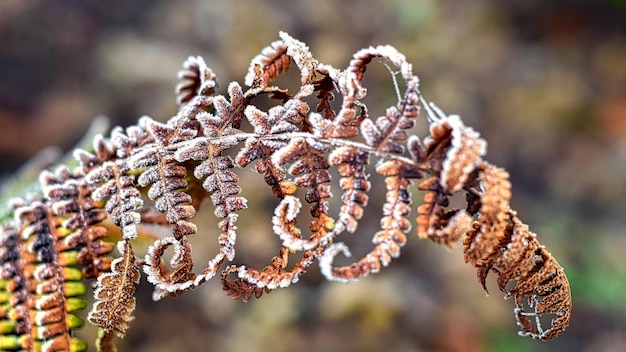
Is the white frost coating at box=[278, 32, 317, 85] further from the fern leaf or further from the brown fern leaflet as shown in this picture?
the fern leaf

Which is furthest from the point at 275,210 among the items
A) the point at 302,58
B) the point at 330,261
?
the point at 302,58

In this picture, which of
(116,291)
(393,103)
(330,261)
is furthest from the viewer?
(393,103)

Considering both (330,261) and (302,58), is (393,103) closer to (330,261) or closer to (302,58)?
(302,58)

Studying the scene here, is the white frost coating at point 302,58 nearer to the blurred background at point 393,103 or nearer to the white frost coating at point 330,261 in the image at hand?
the white frost coating at point 330,261

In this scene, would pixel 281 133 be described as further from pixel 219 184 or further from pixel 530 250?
pixel 530 250

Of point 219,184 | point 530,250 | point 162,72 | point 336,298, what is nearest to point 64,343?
point 219,184

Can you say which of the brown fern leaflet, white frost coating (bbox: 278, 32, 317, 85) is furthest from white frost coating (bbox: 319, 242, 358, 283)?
white frost coating (bbox: 278, 32, 317, 85)
